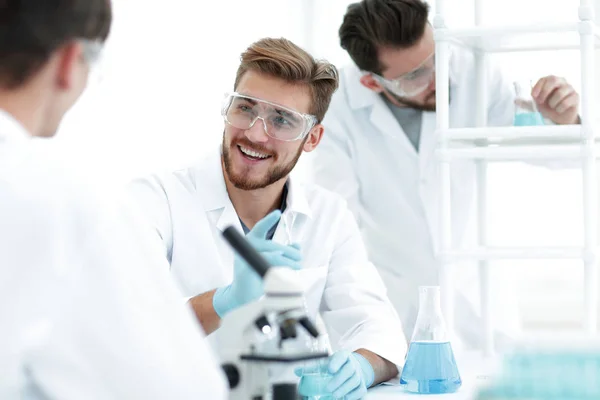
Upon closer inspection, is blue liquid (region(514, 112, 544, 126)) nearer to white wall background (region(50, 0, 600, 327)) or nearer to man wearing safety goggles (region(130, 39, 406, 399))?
man wearing safety goggles (region(130, 39, 406, 399))

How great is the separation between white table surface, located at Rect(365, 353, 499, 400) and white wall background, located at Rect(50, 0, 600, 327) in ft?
2.68

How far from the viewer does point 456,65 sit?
2.80m

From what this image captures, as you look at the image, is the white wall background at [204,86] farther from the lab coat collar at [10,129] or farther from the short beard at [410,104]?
the lab coat collar at [10,129]

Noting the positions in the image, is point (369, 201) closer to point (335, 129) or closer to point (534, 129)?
point (335, 129)

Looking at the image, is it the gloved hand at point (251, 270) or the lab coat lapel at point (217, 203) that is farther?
the lab coat lapel at point (217, 203)

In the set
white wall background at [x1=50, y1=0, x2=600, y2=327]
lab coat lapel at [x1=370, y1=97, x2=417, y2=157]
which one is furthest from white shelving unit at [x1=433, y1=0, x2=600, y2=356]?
white wall background at [x1=50, y1=0, x2=600, y2=327]

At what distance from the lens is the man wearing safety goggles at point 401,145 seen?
2.69m

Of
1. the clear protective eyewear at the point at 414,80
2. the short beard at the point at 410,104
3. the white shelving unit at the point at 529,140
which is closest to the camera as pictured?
the white shelving unit at the point at 529,140

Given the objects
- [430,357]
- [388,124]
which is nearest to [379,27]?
[388,124]

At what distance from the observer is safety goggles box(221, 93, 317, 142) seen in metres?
2.14

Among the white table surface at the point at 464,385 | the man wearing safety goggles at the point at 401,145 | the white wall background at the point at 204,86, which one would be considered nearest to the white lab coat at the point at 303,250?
the white table surface at the point at 464,385

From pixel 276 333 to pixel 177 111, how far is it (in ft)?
8.80

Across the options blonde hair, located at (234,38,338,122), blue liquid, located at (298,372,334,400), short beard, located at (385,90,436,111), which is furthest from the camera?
short beard, located at (385,90,436,111)

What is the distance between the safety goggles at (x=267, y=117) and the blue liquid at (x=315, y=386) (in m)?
0.73
